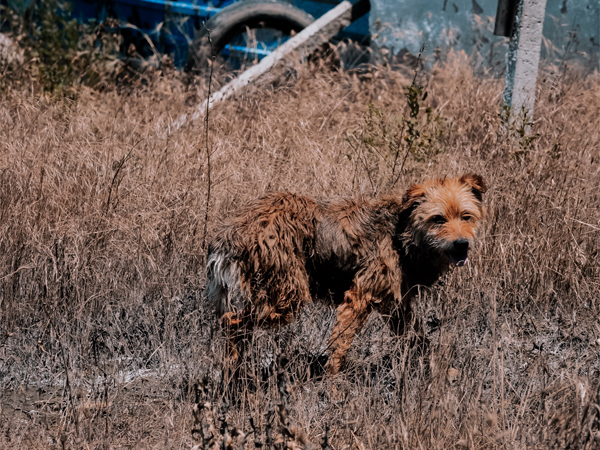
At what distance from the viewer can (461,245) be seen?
3293mm

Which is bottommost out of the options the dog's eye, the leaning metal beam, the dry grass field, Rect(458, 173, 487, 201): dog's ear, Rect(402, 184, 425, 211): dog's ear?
the dry grass field

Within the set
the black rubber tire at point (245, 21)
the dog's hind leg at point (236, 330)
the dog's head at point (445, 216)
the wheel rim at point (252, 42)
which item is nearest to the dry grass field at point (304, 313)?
the dog's hind leg at point (236, 330)

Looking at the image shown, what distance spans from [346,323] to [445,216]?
0.82 meters

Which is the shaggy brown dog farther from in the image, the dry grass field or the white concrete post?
the white concrete post

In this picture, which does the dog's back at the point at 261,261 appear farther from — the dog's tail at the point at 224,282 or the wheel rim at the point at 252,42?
the wheel rim at the point at 252,42

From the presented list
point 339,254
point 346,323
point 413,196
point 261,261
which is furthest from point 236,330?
point 413,196

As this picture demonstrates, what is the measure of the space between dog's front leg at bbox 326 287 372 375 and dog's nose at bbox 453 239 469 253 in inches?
22.4

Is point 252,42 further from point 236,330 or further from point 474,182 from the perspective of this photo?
point 236,330

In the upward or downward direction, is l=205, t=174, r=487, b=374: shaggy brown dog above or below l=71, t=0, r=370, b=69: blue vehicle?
below

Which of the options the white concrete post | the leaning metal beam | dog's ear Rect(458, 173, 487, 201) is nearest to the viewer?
dog's ear Rect(458, 173, 487, 201)

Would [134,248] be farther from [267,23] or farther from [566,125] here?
[267,23]

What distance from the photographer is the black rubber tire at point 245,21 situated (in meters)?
9.42

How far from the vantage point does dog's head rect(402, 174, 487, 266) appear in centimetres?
333

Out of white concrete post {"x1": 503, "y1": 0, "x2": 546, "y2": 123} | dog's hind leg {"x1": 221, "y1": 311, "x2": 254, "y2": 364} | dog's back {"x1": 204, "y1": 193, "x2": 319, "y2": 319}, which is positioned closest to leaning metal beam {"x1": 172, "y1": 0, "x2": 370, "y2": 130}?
white concrete post {"x1": 503, "y1": 0, "x2": 546, "y2": 123}
